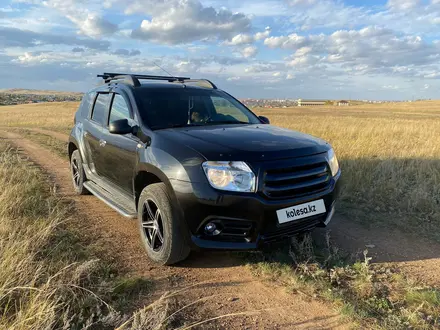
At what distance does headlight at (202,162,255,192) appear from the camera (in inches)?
120

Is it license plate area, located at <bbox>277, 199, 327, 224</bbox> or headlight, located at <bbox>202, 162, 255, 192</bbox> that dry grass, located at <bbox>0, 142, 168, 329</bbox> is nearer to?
headlight, located at <bbox>202, 162, 255, 192</bbox>

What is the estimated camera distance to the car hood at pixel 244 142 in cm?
312

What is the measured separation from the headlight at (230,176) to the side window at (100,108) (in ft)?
8.52

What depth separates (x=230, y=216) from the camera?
3.04 m

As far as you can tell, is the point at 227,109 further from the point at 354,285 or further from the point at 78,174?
the point at 78,174

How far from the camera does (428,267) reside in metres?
3.66

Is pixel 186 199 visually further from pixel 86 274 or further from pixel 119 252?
pixel 119 252

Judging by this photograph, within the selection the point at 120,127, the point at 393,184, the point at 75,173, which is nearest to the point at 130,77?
the point at 120,127

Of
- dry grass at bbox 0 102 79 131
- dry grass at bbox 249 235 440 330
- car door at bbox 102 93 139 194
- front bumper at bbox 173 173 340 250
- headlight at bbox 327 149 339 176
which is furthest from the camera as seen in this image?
dry grass at bbox 0 102 79 131

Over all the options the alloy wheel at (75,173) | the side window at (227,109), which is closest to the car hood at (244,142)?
the side window at (227,109)

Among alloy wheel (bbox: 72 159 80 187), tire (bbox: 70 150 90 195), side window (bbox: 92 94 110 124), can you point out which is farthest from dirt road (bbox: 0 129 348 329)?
alloy wheel (bbox: 72 159 80 187)

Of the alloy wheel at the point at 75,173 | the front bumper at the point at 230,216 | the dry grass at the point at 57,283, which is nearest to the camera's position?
the dry grass at the point at 57,283

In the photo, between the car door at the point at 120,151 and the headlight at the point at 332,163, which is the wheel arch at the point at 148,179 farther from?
the headlight at the point at 332,163

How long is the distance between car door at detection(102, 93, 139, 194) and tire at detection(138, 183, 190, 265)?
0.49 meters
